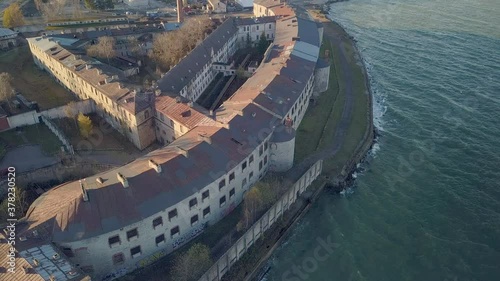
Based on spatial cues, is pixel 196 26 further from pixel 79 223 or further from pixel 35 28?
pixel 79 223

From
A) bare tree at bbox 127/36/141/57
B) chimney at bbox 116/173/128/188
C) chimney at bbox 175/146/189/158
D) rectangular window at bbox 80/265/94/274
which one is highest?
bare tree at bbox 127/36/141/57

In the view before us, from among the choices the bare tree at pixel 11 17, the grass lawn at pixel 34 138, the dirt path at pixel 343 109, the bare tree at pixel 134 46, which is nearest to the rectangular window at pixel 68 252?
the grass lawn at pixel 34 138

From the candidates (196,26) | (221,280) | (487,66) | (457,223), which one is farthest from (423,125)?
(196,26)

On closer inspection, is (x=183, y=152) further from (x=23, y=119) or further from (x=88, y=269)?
(x=23, y=119)

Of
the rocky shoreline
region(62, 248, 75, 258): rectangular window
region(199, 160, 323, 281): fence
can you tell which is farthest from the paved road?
the rocky shoreline

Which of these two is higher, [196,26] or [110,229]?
[196,26]

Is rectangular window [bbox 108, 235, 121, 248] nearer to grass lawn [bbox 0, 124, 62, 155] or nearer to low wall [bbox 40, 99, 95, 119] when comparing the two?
grass lawn [bbox 0, 124, 62, 155]
